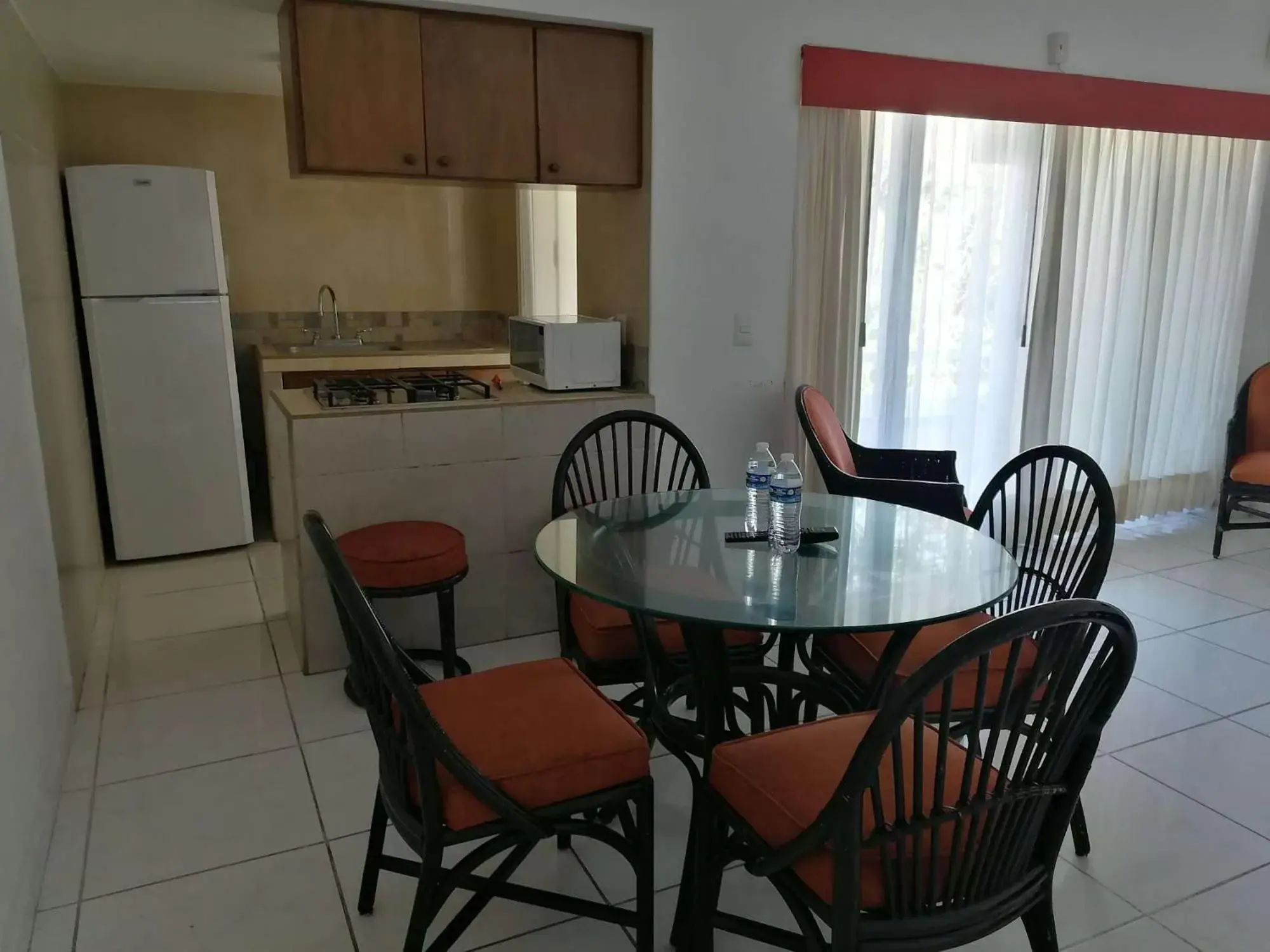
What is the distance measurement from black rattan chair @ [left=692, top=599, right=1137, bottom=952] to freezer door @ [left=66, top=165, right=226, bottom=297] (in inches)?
142

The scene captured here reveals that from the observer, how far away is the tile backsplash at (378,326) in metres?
5.02

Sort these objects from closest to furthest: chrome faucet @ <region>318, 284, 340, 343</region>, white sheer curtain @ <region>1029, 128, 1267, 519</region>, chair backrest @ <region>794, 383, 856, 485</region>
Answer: chair backrest @ <region>794, 383, 856, 485</region>, white sheer curtain @ <region>1029, 128, 1267, 519</region>, chrome faucet @ <region>318, 284, 340, 343</region>

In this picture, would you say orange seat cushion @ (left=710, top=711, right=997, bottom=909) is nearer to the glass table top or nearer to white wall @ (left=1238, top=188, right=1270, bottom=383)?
the glass table top

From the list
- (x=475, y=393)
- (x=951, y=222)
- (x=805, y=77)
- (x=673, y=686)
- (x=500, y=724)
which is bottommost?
(x=673, y=686)

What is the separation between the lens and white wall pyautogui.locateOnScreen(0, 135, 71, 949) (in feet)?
5.94

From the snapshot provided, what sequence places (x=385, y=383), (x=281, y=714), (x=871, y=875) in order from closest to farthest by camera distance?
(x=871, y=875) < (x=281, y=714) < (x=385, y=383)

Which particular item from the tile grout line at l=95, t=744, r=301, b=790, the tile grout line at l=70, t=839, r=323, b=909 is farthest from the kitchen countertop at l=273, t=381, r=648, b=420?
the tile grout line at l=70, t=839, r=323, b=909

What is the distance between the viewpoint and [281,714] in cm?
281

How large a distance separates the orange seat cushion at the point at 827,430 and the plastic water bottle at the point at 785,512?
1.07m

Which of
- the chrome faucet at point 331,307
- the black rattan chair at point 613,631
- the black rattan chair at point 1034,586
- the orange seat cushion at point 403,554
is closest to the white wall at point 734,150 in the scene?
the black rattan chair at point 613,631

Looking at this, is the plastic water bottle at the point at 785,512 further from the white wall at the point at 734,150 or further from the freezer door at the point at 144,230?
the freezer door at the point at 144,230

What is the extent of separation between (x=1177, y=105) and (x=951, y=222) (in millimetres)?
1268

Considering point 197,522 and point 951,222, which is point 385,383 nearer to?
point 197,522

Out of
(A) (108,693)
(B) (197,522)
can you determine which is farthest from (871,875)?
(B) (197,522)
